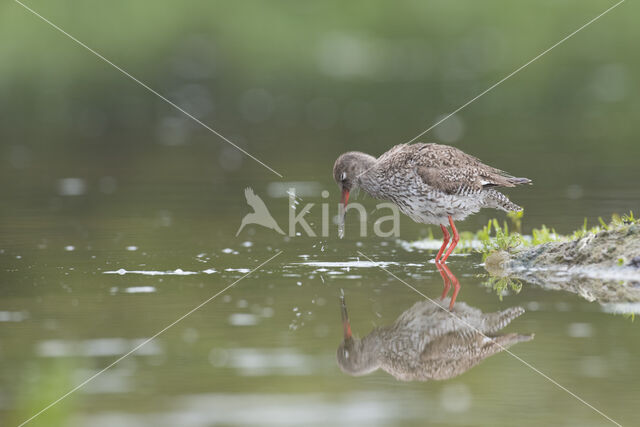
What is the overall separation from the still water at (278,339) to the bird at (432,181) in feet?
1.82

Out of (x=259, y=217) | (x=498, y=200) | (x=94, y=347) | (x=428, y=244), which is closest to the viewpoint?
(x=94, y=347)

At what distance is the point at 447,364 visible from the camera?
827 cm

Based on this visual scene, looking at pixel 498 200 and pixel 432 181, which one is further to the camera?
pixel 498 200

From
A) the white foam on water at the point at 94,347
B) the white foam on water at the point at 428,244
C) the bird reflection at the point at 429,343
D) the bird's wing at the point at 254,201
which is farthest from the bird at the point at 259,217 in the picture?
the white foam on water at the point at 94,347

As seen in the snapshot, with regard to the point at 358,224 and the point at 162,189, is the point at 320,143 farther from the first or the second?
the point at 358,224

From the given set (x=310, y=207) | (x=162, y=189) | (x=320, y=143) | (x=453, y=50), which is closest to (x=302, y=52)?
(x=453, y=50)

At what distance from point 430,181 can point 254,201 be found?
4531mm

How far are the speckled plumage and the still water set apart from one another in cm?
62

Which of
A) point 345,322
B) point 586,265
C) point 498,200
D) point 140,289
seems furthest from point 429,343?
point 498,200

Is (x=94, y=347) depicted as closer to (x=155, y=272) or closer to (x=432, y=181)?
(x=155, y=272)

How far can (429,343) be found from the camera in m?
8.75

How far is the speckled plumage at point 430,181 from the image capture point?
12.9 metres

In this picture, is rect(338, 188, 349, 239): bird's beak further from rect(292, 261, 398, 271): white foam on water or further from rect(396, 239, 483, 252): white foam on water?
rect(292, 261, 398, 271): white foam on water

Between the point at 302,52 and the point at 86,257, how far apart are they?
2410 centimetres
